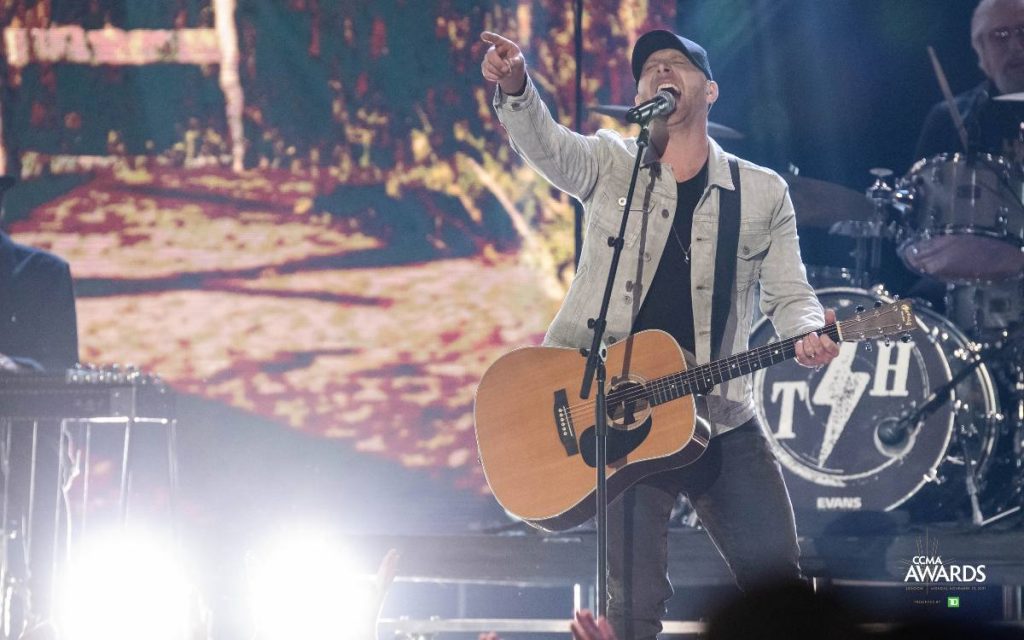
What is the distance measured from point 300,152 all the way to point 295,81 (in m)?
0.44

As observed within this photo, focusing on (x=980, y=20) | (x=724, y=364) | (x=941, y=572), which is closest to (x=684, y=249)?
(x=724, y=364)

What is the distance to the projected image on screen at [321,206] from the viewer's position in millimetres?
7125

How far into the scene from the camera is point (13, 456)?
5551 mm

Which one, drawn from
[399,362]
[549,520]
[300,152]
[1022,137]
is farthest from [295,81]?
[549,520]

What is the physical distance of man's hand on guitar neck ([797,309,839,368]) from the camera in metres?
3.24

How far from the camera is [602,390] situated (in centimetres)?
315

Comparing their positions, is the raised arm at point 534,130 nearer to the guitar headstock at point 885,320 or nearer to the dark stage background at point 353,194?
the guitar headstock at point 885,320

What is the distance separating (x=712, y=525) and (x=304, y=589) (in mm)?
2397

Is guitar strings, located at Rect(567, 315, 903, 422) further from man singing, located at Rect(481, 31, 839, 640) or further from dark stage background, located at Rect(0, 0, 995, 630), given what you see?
dark stage background, located at Rect(0, 0, 995, 630)

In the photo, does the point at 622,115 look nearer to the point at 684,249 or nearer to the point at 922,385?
the point at 922,385

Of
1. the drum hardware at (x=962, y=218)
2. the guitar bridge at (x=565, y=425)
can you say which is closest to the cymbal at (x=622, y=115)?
the drum hardware at (x=962, y=218)

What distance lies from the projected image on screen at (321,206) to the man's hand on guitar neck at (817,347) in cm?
390

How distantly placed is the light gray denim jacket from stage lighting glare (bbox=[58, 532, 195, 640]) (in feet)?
7.67

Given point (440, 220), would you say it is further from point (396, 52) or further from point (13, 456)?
point (13, 456)
